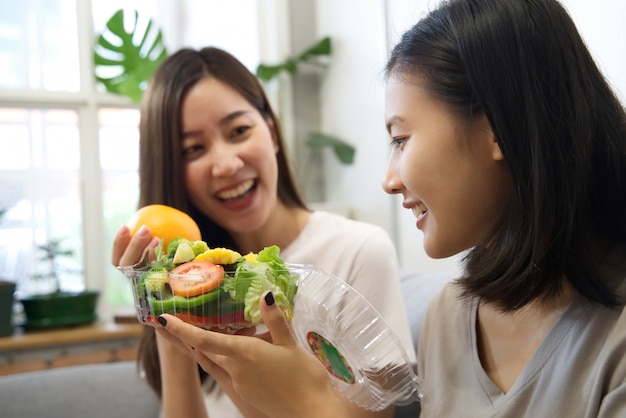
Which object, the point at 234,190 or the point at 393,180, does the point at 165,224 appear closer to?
the point at 234,190

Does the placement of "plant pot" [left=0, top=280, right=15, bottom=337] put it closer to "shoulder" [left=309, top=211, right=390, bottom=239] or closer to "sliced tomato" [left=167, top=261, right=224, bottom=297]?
"shoulder" [left=309, top=211, right=390, bottom=239]

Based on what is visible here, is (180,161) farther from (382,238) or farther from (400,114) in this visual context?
(400,114)

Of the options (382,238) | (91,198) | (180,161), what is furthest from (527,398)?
(91,198)

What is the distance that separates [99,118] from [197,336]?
7.34 feet

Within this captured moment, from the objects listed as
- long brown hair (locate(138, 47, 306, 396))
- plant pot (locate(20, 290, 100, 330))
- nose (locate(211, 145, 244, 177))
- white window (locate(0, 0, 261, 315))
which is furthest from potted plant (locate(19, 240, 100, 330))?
nose (locate(211, 145, 244, 177))

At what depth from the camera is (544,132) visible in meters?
0.75

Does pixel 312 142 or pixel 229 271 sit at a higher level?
pixel 312 142

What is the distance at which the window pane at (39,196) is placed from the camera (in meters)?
2.55

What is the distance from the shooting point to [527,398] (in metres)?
0.81

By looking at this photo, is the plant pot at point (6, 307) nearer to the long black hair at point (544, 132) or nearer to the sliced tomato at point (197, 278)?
the sliced tomato at point (197, 278)

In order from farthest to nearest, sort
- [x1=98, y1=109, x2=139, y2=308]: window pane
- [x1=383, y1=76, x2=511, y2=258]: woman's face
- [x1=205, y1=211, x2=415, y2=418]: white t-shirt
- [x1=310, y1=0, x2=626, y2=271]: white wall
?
1. [x1=98, y1=109, x2=139, y2=308]: window pane
2. [x1=310, y1=0, x2=626, y2=271]: white wall
3. [x1=205, y1=211, x2=415, y2=418]: white t-shirt
4. [x1=383, y1=76, x2=511, y2=258]: woman's face

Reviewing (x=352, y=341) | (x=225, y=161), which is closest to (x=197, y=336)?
(x=352, y=341)

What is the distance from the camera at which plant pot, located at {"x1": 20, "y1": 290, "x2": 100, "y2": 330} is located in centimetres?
227

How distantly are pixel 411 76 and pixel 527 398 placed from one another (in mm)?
466
